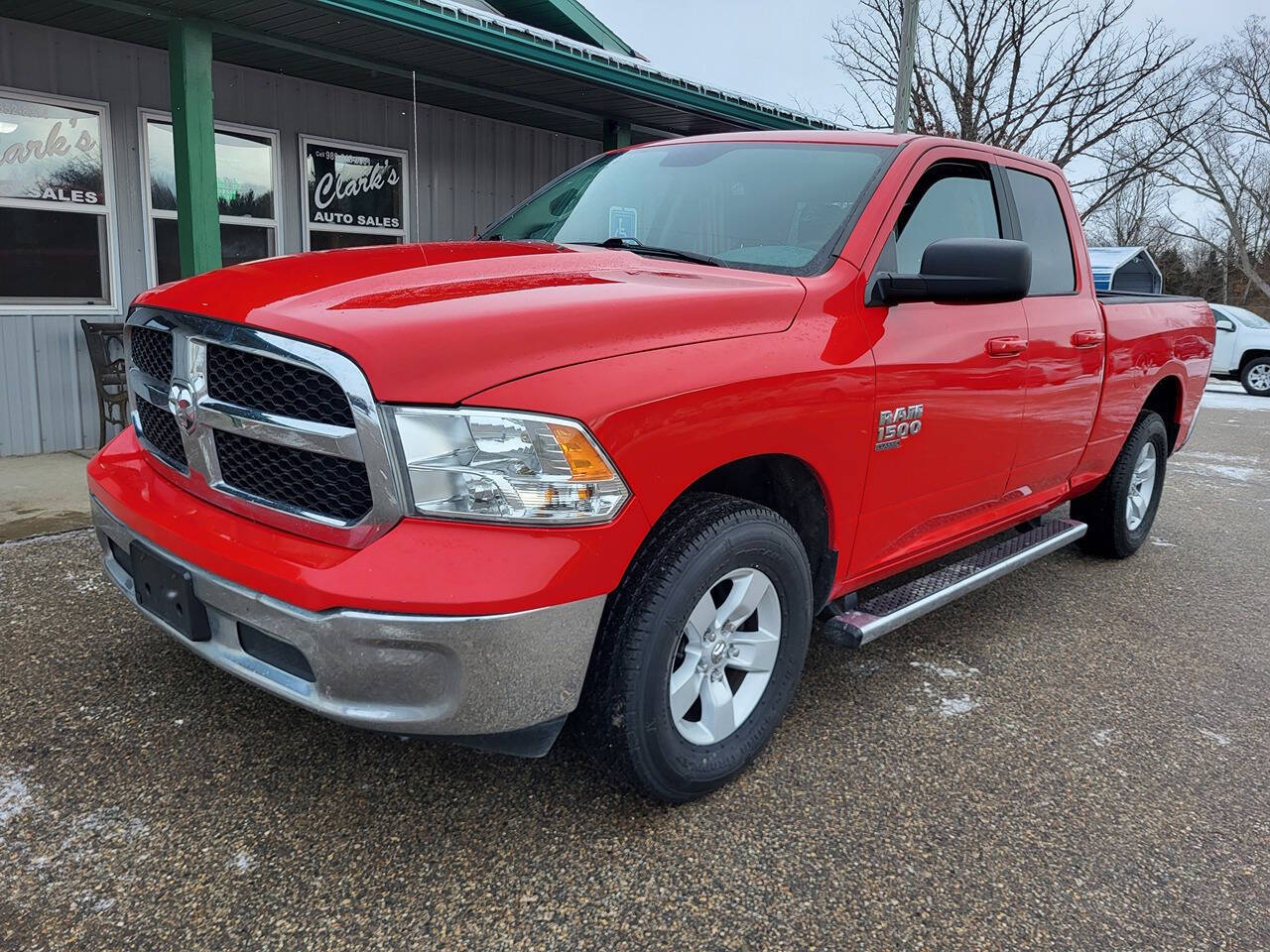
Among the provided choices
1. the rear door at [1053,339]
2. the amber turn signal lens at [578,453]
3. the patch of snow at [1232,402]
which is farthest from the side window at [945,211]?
the patch of snow at [1232,402]

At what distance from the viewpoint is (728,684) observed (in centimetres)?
260

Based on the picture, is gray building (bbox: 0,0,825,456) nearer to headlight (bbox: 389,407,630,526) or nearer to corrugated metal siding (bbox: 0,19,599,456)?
corrugated metal siding (bbox: 0,19,599,456)

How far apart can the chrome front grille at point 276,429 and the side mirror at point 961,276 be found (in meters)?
1.57

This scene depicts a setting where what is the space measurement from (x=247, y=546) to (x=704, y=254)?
1659mm

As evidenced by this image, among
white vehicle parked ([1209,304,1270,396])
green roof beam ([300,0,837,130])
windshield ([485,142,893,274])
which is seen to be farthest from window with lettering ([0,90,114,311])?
white vehicle parked ([1209,304,1270,396])

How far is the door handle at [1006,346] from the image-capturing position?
128 inches

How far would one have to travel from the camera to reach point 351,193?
8562mm

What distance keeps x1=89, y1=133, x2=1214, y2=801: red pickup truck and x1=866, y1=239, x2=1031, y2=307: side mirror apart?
1cm

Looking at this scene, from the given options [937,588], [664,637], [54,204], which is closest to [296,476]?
[664,637]

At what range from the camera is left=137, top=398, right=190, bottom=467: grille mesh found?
248cm

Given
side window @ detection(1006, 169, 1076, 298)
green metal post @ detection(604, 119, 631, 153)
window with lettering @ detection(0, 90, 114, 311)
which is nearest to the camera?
side window @ detection(1006, 169, 1076, 298)

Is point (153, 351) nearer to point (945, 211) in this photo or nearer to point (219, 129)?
point (945, 211)

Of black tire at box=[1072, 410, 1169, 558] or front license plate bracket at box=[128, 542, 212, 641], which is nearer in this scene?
front license plate bracket at box=[128, 542, 212, 641]

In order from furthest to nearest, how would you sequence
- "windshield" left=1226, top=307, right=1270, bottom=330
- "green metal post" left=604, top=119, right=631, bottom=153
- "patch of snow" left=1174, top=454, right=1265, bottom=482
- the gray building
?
"windshield" left=1226, top=307, right=1270, bottom=330
"green metal post" left=604, top=119, right=631, bottom=153
"patch of snow" left=1174, top=454, right=1265, bottom=482
the gray building
